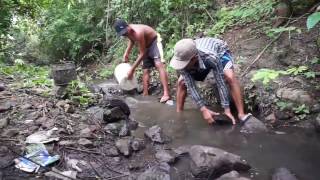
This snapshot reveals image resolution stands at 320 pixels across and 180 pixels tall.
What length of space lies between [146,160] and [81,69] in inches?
308

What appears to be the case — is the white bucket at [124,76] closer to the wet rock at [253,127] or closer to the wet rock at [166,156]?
the wet rock at [253,127]

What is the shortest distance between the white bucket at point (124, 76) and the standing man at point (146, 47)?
115 mm

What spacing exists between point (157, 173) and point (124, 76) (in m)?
3.24

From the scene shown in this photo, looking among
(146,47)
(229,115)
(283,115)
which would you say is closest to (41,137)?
(229,115)

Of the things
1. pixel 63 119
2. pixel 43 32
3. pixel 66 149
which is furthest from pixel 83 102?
pixel 43 32

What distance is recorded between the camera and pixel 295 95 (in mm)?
5105

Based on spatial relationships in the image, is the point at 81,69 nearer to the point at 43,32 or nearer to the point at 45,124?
the point at 43,32

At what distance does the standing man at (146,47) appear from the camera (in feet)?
20.6

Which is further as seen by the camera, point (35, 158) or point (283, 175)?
point (35, 158)

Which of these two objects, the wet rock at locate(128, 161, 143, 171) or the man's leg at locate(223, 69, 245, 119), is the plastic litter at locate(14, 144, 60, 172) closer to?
the wet rock at locate(128, 161, 143, 171)

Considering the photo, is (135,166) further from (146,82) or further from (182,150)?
(146,82)

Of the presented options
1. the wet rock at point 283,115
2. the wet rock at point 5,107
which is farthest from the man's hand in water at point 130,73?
the wet rock at point 283,115

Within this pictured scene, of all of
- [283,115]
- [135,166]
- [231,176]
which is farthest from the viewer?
[283,115]

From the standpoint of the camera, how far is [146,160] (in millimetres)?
3977
